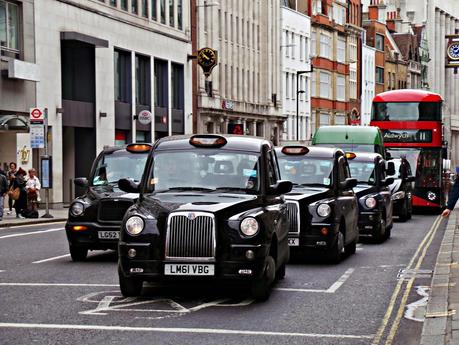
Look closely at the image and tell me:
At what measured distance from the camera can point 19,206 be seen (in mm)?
34406

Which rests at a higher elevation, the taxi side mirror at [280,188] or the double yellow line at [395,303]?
the taxi side mirror at [280,188]

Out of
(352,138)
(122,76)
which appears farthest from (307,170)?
(122,76)

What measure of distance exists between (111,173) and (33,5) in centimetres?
2472

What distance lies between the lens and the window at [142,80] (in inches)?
2159

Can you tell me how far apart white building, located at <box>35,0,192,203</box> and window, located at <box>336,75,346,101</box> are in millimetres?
44768

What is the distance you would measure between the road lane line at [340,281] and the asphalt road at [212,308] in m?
0.01

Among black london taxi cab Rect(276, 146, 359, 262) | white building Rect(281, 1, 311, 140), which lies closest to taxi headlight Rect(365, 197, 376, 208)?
black london taxi cab Rect(276, 146, 359, 262)


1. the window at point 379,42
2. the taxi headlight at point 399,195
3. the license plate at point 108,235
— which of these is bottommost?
the taxi headlight at point 399,195

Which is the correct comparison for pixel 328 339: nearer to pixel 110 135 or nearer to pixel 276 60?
pixel 110 135

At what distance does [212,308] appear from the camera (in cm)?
1201

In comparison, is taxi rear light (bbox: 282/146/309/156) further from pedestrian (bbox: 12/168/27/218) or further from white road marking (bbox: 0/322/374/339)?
pedestrian (bbox: 12/168/27/218)

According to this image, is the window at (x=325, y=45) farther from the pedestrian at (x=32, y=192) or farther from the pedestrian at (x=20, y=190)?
the pedestrian at (x=20, y=190)

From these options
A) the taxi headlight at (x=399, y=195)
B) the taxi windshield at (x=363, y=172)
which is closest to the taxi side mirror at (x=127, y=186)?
the taxi windshield at (x=363, y=172)

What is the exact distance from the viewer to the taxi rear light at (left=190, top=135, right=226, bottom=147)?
13891 millimetres
